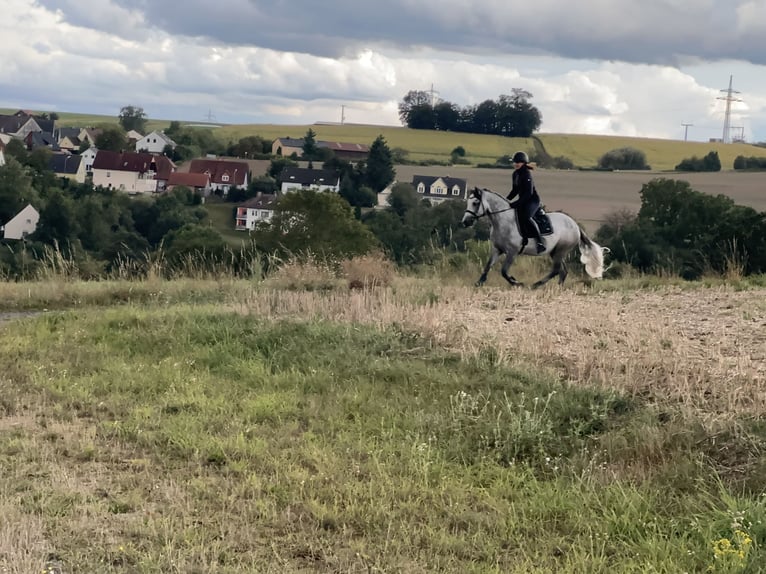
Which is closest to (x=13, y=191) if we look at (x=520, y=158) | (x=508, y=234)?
(x=508, y=234)

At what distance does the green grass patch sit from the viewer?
4.11 metres

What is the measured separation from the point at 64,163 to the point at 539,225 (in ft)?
249

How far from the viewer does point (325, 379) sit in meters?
7.42

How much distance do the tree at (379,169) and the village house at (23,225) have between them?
22.0m

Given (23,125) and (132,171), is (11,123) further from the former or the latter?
(132,171)

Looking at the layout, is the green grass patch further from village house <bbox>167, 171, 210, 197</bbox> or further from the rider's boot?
village house <bbox>167, 171, 210, 197</bbox>

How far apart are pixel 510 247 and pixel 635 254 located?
9359 millimetres

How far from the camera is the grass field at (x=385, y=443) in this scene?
416 centimetres

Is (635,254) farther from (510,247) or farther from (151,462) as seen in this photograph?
(151,462)

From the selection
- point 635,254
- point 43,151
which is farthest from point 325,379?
point 43,151

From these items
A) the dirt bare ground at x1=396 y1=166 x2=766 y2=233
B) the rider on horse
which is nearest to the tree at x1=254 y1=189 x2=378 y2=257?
the dirt bare ground at x1=396 y1=166 x2=766 y2=233

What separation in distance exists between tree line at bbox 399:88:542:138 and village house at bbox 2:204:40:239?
48.7m

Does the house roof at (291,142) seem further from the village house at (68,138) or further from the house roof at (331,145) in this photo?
the village house at (68,138)

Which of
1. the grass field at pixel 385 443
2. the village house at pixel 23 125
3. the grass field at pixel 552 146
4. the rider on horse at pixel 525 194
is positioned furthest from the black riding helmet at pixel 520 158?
the village house at pixel 23 125
